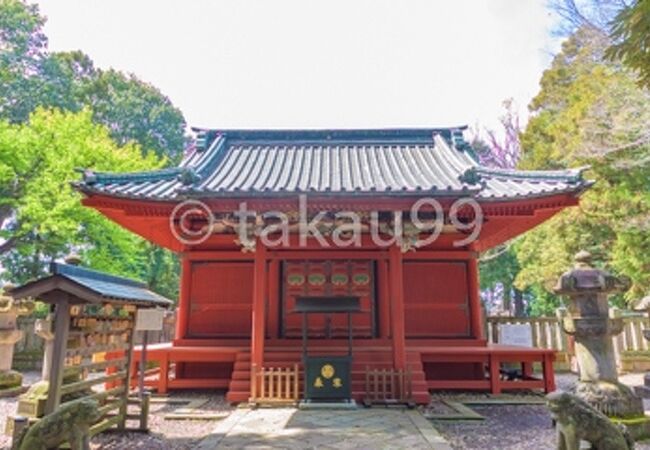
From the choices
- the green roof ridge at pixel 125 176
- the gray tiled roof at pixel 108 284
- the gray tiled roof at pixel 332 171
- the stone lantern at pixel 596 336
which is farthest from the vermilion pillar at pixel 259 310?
the stone lantern at pixel 596 336

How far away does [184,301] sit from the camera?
29.6 feet

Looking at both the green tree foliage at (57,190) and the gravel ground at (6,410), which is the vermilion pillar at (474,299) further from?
the green tree foliage at (57,190)

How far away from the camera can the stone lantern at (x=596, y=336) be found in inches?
212

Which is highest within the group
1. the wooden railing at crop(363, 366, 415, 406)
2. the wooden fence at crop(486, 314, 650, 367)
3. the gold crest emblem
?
the wooden fence at crop(486, 314, 650, 367)

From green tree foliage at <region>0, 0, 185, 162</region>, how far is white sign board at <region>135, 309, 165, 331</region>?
18.7m

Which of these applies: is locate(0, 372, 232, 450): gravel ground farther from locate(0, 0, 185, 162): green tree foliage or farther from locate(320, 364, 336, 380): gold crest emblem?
locate(0, 0, 185, 162): green tree foliage

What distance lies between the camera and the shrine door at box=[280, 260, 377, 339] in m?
8.67

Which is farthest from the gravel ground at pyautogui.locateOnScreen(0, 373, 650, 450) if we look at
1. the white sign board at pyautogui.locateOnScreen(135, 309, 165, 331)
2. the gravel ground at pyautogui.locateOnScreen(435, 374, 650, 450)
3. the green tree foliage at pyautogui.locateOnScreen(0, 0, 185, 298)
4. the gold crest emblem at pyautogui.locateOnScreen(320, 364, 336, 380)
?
the green tree foliage at pyautogui.locateOnScreen(0, 0, 185, 298)

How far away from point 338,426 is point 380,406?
1.40 metres

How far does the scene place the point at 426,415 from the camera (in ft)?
21.4

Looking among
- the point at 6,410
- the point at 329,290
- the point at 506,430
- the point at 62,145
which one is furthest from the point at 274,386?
the point at 62,145

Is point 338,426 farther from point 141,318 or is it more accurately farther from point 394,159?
point 394,159

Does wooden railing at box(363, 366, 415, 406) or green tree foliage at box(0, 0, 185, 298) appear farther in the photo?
green tree foliage at box(0, 0, 185, 298)

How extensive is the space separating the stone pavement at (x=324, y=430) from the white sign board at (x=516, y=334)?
18.4 feet
